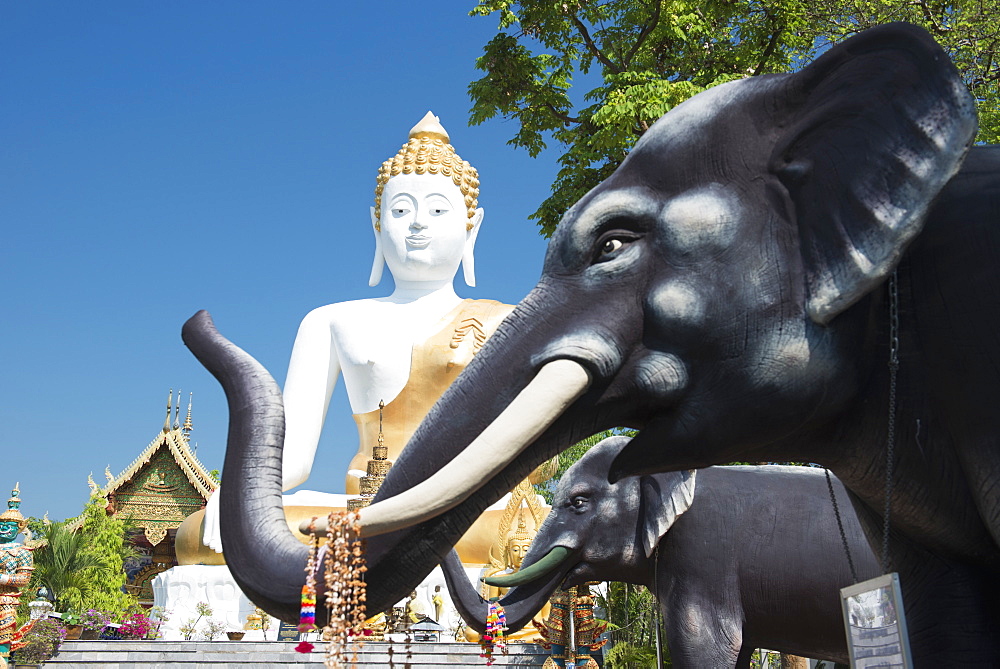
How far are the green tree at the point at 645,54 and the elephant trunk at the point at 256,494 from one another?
780cm

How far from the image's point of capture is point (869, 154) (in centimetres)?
200

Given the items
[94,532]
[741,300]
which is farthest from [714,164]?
[94,532]

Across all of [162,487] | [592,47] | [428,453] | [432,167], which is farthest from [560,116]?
[162,487]

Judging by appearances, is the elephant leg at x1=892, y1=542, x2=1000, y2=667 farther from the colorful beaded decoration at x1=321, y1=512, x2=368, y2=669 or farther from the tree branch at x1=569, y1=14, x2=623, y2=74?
the tree branch at x1=569, y1=14, x2=623, y2=74

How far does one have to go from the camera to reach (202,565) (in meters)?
14.2

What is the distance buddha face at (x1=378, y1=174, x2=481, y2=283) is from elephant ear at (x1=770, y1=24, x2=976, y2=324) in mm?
12413

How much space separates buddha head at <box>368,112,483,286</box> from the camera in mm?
14406

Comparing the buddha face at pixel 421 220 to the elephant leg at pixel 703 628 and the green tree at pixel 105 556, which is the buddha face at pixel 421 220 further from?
the elephant leg at pixel 703 628

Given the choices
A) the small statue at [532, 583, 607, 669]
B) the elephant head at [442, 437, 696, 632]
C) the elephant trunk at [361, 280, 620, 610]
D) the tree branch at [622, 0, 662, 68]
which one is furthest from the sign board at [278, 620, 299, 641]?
the elephant trunk at [361, 280, 620, 610]

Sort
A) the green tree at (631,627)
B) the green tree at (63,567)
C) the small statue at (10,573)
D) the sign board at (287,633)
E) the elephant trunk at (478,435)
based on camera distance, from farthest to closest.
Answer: the green tree at (63,567) → the sign board at (287,633) → the small statue at (10,573) → the green tree at (631,627) → the elephant trunk at (478,435)

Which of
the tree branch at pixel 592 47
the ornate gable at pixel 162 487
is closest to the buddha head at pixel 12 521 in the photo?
the tree branch at pixel 592 47

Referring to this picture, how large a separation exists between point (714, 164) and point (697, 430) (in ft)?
1.89

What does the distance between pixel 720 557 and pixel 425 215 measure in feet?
33.5

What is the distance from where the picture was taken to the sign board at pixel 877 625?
2.11 metres
